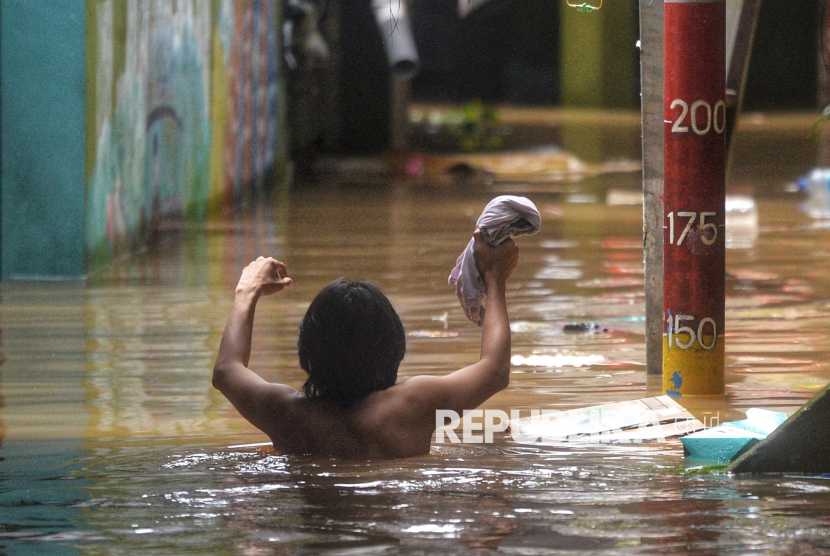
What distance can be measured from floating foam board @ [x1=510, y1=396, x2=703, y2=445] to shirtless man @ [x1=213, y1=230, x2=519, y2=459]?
3.33 feet

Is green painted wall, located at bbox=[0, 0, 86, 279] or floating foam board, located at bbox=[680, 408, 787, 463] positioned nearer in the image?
floating foam board, located at bbox=[680, 408, 787, 463]

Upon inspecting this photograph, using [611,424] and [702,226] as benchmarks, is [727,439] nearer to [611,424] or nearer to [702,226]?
[611,424]

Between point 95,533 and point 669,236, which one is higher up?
point 669,236

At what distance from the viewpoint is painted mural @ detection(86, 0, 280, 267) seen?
34.8 feet

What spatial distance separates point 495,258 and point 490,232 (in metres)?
0.08

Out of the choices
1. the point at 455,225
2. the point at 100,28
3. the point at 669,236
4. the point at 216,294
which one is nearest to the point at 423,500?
the point at 669,236

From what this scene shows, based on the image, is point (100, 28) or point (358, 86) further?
point (358, 86)

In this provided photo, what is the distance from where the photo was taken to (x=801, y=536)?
154 inches

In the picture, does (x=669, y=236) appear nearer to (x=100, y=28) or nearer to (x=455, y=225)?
(x=100, y=28)

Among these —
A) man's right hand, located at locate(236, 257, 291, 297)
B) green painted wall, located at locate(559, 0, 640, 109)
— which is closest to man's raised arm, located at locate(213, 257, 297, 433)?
man's right hand, located at locate(236, 257, 291, 297)

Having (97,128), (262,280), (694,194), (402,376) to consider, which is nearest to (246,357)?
(262,280)

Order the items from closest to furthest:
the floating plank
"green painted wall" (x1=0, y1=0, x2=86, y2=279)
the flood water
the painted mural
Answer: the flood water
the floating plank
"green painted wall" (x1=0, y1=0, x2=86, y2=279)
the painted mural

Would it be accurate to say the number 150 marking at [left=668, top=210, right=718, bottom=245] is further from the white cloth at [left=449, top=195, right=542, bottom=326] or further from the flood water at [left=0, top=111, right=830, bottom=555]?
the white cloth at [left=449, top=195, right=542, bottom=326]

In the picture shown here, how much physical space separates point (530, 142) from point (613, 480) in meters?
23.1
